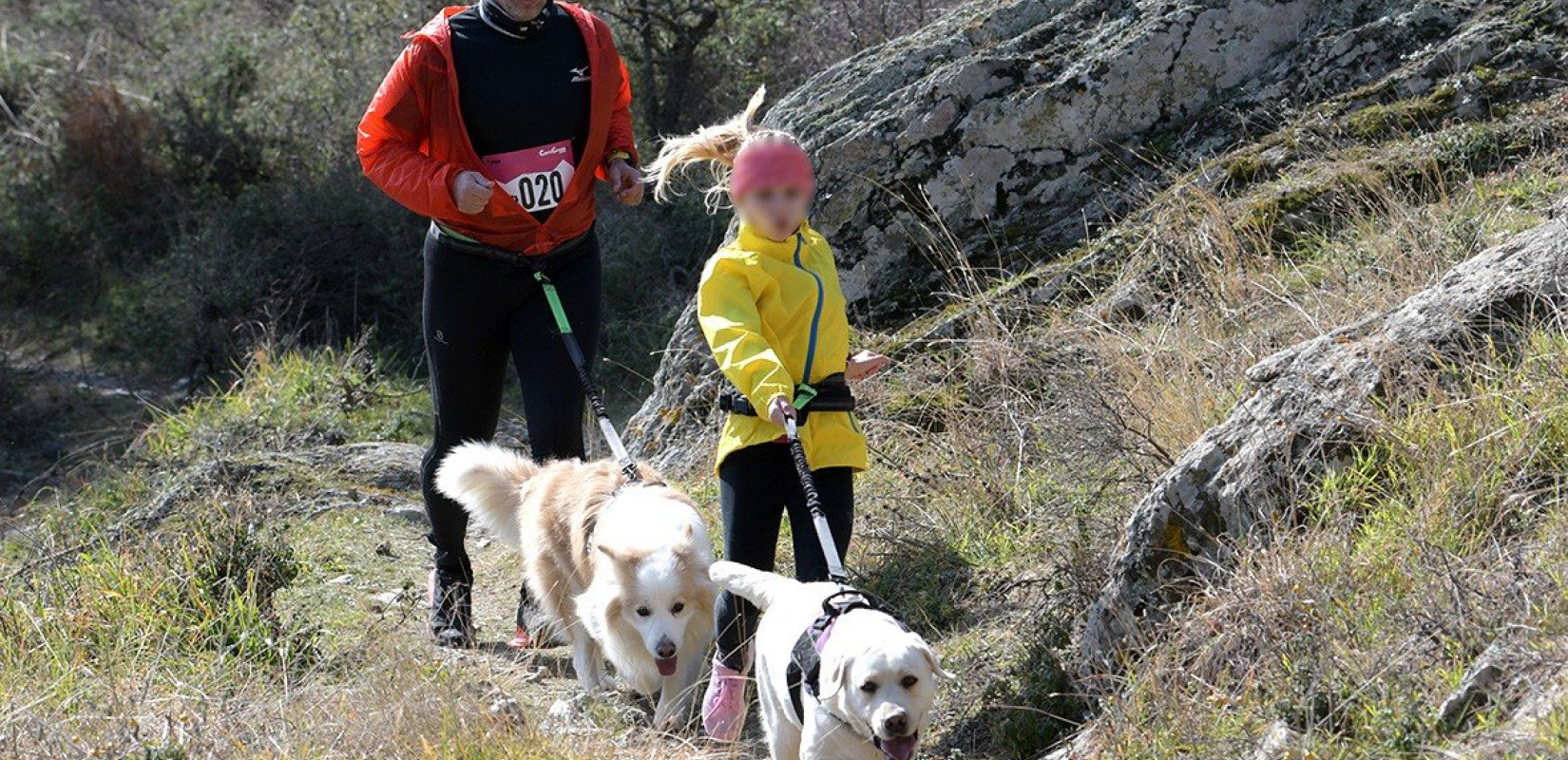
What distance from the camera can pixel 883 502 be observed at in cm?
587

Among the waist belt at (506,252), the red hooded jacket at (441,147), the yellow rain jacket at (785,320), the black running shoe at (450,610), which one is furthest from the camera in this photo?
the black running shoe at (450,610)

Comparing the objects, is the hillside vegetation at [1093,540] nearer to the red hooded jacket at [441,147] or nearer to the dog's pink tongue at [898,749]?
the dog's pink tongue at [898,749]

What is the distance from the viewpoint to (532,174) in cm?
534

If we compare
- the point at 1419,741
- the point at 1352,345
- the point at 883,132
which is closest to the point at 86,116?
the point at 883,132

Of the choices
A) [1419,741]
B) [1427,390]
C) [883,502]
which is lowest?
[883,502]

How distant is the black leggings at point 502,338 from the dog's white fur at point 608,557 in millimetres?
130

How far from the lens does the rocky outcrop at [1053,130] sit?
679cm

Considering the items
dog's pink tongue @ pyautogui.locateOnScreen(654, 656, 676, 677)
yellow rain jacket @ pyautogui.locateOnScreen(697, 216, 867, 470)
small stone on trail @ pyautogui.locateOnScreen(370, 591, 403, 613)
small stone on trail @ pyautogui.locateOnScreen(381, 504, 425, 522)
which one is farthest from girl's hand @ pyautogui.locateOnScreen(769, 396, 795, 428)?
small stone on trail @ pyautogui.locateOnScreen(381, 504, 425, 522)

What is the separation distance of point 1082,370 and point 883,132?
2.00m

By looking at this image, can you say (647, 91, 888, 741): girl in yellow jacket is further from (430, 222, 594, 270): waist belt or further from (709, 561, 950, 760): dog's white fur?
(430, 222, 594, 270): waist belt

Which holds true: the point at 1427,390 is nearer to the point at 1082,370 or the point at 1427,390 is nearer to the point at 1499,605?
the point at 1499,605

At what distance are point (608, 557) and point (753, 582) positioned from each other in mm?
808

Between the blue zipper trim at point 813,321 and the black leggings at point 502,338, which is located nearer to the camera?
the blue zipper trim at point 813,321

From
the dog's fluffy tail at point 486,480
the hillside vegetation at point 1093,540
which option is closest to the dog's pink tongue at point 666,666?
the hillside vegetation at point 1093,540
